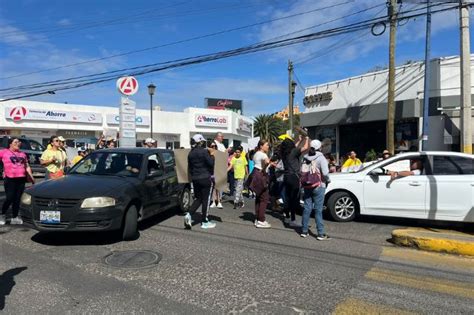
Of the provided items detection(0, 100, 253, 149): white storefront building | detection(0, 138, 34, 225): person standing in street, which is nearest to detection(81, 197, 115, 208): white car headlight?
detection(0, 138, 34, 225): person standing in street

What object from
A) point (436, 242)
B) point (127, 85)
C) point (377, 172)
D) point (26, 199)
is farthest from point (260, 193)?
point (127, 85)

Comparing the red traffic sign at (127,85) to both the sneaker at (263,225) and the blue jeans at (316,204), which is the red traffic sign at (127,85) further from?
the blue jeans at (316,204)

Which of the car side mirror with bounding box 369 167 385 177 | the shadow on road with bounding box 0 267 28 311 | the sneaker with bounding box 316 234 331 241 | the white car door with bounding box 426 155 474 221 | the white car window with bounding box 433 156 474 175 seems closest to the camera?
the shadow on road with bounding box 0 267 28 311

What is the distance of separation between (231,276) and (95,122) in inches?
1247

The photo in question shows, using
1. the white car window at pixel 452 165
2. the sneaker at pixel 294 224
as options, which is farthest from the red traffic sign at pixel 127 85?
the white car window at pixel 452 165

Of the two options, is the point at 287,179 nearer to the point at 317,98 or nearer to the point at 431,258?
the point at 431,258

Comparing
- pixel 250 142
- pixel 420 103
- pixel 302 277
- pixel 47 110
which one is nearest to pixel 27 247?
pixel 302 277

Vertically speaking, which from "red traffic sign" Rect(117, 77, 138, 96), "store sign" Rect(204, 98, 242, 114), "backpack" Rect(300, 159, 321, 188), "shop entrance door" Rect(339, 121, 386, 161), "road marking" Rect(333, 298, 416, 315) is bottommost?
"road marking" Rect(333, 298, 416, 315)

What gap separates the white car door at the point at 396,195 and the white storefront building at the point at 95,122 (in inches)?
775

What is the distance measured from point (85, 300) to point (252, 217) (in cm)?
558

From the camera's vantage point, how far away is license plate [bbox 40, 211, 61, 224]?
19.5 feet

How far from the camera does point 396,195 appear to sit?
26.9 feet

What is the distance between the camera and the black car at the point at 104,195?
5.97 meters

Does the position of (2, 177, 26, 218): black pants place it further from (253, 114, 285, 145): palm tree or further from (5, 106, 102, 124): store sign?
(253, 114, 285, 145): palm tree
